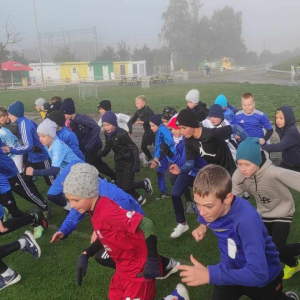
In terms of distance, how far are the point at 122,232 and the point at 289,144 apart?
3301 mm

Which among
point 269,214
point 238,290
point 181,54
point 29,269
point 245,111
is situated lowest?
point 29,269

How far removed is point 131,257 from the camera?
3256 millimetres

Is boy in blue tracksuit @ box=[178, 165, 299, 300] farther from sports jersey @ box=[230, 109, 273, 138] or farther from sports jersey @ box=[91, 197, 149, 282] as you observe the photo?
sports jersey @ box=[230, 109, 273, 138]

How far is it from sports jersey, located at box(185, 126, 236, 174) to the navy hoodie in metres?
0.76

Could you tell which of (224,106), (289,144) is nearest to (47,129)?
(289,144)

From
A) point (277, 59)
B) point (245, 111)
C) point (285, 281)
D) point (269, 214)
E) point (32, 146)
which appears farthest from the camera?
point (277, 59)

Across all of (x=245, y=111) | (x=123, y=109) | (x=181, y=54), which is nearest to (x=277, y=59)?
(x=181, y=54)

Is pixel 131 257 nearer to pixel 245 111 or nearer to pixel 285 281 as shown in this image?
pixel 285 281

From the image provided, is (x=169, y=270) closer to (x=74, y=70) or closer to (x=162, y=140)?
(x=162, y=140)

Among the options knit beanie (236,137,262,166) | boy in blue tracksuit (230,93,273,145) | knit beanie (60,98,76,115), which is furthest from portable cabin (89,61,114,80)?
knit beanie (236,137,262,166)

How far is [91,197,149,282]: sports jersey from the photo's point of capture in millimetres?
2971

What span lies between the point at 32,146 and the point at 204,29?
106 m

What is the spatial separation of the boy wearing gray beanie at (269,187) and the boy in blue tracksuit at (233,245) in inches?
35.9

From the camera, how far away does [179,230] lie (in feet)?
17.3
